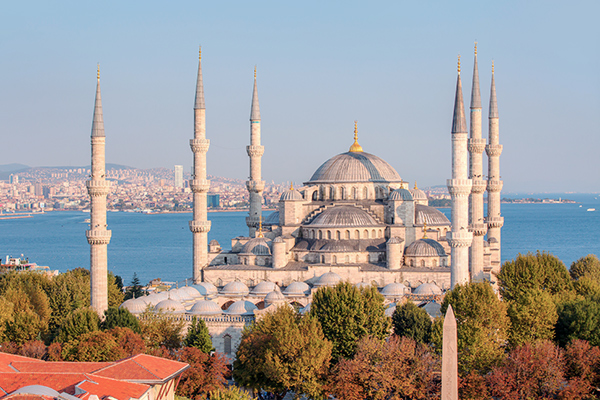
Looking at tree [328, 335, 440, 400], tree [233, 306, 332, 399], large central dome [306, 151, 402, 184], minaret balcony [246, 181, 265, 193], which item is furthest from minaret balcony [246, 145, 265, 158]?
tree [328, 335, 440, 400]

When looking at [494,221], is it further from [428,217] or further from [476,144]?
[476,144]

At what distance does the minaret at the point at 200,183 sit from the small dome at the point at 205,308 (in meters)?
6.90

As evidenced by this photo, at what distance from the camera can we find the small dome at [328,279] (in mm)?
33312

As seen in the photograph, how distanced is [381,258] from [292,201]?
5.85 m

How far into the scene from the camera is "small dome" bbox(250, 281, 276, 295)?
110 ft

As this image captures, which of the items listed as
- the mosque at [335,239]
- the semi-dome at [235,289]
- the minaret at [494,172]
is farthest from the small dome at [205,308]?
the minaret at [494,172]

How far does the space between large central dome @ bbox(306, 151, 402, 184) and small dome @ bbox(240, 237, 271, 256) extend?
615 centimetres

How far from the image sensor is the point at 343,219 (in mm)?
37594

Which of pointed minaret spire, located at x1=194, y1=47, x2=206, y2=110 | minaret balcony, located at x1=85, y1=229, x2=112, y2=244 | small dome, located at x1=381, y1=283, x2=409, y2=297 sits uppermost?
pointed minaret spire, located at x1=194, y1=47, x2=206, y2=110

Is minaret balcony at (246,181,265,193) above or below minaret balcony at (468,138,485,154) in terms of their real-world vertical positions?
below

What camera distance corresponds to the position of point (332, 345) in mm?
23781

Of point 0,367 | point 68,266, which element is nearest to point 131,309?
point 0,367

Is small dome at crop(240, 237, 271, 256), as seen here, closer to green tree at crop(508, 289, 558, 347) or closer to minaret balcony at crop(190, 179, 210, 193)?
minaret balcony at crop(190, 179, 210, 193)

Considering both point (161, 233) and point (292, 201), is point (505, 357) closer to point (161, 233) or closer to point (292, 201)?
point (292, 201)
